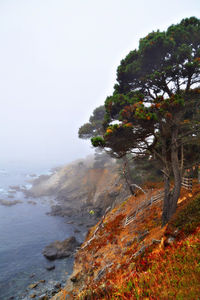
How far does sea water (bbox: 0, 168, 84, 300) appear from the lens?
49.5ft

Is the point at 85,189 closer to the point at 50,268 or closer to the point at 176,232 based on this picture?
the point at 50,268

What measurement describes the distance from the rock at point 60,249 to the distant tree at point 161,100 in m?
17.3

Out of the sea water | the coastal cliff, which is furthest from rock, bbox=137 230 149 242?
the coastal cliff

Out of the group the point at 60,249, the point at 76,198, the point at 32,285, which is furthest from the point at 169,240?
the point at 76,198

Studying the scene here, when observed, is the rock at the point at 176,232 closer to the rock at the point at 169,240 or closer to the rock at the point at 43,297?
the rock at the point at 169,240

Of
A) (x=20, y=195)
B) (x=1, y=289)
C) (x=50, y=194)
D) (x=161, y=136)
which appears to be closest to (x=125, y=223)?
(x=161, y=136)

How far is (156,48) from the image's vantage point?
901 cm

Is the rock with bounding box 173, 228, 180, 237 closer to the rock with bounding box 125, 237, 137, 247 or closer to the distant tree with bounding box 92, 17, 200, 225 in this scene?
the distant tree with bounding box 92, 17, 200, 225

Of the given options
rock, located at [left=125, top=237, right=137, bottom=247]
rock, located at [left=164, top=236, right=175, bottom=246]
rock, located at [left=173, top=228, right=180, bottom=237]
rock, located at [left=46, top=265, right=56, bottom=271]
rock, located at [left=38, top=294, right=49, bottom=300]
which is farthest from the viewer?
rock, located at [left=46, top=265, right=56, bottom=271]

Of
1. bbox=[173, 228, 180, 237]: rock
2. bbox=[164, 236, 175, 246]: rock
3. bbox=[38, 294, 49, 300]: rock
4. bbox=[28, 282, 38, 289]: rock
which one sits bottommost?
bbox=[28, 282, 38, 289]: rock

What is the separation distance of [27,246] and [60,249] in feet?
21.1

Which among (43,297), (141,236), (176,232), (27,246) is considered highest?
(176,232)

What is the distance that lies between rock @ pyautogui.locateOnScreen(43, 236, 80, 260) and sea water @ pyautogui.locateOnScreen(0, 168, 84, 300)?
26.8 inches

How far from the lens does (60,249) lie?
20.3 m
